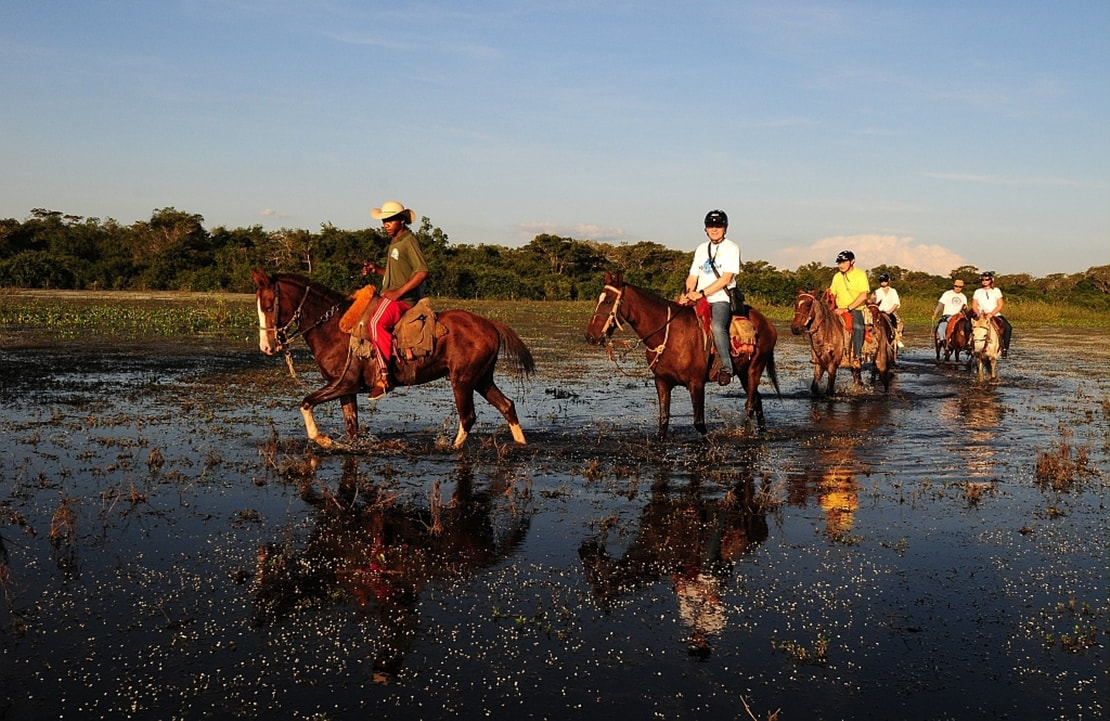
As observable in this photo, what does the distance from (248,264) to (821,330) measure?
178ft

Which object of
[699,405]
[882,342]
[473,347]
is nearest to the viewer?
[473,347]

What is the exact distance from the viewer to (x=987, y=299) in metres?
21.0

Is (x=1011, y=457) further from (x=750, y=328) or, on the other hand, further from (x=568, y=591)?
(x=568, y=591)

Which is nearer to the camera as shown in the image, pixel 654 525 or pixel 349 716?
pixel 349 716

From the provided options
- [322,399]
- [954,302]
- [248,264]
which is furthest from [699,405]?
[248,264]

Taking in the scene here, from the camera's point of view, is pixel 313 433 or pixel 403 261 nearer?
pixel 403 261

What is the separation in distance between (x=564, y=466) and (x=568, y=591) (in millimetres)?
4005

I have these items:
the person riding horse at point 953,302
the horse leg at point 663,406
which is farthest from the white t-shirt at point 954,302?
the horse leg at point 663,406

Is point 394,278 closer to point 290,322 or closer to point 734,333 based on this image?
point 290,322

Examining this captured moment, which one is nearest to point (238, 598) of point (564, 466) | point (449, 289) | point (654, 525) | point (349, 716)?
point (349, 716)

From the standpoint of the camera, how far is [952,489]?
9328 mm

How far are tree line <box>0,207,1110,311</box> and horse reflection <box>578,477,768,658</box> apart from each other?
5044 centimetres

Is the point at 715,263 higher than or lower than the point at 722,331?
higher

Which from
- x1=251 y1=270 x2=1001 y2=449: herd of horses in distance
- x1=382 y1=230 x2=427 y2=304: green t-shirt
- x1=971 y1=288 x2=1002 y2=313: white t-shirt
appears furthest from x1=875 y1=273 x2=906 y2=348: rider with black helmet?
x1=382 y1=230 x2=427 y2=304: green t-shirt
